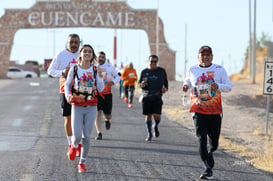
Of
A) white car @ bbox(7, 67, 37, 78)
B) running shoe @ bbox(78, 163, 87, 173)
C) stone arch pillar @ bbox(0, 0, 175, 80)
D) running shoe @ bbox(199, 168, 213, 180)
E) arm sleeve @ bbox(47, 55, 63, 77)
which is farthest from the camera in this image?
white car @ bbox(7, 67, 37, 78)

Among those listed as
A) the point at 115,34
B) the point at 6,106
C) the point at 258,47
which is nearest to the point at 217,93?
the point at 6,106

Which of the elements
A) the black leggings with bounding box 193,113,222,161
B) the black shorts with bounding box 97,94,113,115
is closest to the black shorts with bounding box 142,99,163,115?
the black shorts with bounding box 97,94,113,115

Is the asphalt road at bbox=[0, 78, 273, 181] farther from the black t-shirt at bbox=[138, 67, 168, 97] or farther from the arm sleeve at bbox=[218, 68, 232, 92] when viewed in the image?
the arm sleeve at bbox=[218, 68, 232, 92]

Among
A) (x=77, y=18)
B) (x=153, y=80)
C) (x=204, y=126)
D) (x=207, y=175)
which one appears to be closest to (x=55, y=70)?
(x=204, y=126)

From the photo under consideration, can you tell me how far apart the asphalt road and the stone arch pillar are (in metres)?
34.8

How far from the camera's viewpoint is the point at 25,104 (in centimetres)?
2291

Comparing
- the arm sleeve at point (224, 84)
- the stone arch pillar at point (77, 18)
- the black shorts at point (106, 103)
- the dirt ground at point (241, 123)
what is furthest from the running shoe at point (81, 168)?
the stone arch pillar at point (77, 18)

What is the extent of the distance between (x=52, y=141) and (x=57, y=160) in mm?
2367

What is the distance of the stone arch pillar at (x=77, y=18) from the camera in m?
49.5

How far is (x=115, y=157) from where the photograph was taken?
9.57 m

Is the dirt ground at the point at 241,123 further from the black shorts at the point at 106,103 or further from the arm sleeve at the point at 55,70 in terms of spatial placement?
the arm sleeve at the point at 55,70

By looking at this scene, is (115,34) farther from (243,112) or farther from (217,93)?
(217,93)

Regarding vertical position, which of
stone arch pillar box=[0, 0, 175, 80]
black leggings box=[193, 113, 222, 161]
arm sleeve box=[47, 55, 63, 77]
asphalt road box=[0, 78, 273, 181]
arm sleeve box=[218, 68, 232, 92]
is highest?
stone arch pillar box=[0, 0, 175, 80]

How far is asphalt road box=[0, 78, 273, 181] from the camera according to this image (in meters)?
8.02
